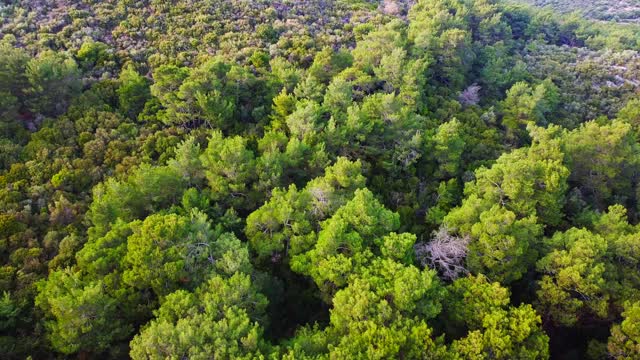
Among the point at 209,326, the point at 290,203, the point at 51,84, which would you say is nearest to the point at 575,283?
the point at 290,203

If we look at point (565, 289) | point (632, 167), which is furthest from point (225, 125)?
point (632, 167)

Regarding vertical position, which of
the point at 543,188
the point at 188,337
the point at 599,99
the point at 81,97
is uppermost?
the point at 81,97

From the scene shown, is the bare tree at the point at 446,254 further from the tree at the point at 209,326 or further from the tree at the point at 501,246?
the tree at the point at 209,326

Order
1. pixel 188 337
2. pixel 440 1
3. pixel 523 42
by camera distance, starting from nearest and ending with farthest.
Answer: pixel 188 337, pixel 440 1, pixel 523 42

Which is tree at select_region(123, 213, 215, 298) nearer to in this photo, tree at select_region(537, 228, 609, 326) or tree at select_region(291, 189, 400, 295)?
tree at select_region(291, 189, 400, 295)

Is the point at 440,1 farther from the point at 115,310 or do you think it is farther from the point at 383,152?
the point at 115,310

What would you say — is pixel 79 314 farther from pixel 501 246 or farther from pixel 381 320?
pixel 501 246

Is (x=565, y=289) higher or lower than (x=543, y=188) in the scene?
lower
